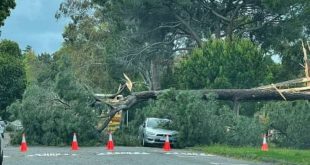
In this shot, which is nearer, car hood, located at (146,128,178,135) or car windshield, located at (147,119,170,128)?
car hood, located at (146,128,178,135)

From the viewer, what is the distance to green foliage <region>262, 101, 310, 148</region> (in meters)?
38.1

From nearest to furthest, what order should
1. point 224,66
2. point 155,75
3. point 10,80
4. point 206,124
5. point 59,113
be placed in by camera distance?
1. point 206,124
2. point 59,113
3. point 224,66
4. point 155,75
5. point 10,80

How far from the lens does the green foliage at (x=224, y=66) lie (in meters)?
52.1

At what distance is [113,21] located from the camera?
62844 mm

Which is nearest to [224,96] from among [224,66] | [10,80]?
[224,66]

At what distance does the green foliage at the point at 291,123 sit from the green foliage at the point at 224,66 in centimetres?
1139

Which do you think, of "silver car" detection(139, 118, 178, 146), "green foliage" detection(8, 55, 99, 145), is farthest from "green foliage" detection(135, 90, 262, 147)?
"green foliage" detection(8, 55, 99, 145)

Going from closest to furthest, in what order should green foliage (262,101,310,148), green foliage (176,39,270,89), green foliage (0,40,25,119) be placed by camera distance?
1. green foliage (262,101,310,148)
2. green foliage (176,39,270,89)
3. green foliage (0,40,25,119)

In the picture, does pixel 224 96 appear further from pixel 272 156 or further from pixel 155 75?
pixel 155 75

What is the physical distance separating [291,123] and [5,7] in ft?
75.6

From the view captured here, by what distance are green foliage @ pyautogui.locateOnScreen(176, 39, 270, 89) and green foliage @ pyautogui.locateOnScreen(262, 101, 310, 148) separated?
1139 cm

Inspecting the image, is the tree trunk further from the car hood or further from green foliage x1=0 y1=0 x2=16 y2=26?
green foliage x1=0 y1=0 x2=16 y2=26

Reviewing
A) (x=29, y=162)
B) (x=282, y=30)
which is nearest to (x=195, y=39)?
(x=282, y=30)

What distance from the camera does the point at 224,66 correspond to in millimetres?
52188
